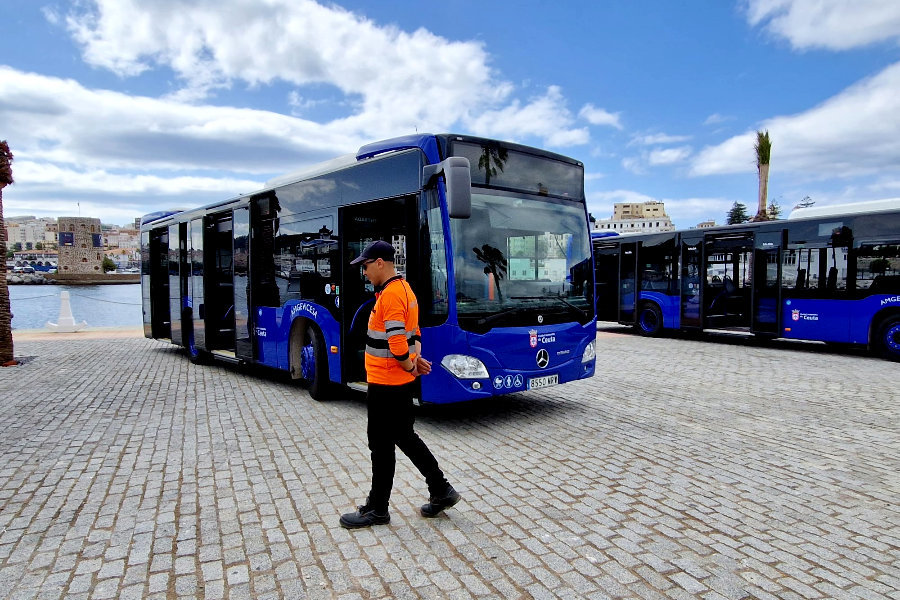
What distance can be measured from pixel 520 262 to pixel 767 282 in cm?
966

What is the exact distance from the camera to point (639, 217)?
439 ft

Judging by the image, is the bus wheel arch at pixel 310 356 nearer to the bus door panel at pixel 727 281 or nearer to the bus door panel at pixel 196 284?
the bus door panel at pixel 196 284

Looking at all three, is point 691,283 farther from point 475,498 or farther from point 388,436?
point 388,436

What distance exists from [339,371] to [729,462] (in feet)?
14.2

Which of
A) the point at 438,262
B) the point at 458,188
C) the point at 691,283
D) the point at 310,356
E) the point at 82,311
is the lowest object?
the point at 82,311

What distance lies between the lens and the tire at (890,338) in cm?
1106

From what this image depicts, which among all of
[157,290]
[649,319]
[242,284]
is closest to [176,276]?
[157,290]

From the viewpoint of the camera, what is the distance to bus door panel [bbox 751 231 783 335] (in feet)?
42.6

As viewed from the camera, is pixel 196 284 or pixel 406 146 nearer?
pixel 406 146

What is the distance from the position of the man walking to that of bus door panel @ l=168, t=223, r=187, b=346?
8823 millimetres

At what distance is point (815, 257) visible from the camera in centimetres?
1228

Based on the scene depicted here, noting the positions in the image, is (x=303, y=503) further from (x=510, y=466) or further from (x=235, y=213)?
(x=235, y=213)

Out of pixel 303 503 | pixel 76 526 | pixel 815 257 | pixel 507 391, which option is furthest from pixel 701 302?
pixel 76 526

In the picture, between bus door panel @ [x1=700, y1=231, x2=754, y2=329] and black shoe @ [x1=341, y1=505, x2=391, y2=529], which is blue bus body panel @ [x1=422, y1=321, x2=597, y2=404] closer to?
black shoe @ [x1=341, y1=505, x2=391, y2=529]
